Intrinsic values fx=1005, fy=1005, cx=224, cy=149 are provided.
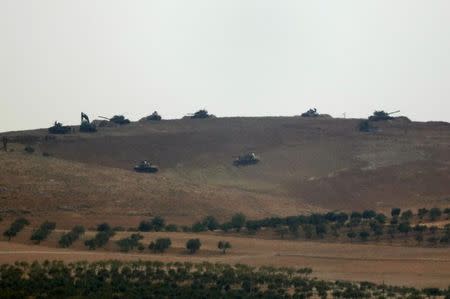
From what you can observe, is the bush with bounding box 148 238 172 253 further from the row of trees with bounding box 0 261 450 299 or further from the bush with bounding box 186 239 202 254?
the row of trees with bounding box 0 261 450 299

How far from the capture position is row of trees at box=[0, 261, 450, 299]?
114 ft

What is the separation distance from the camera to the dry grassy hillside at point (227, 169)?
73.6 metres

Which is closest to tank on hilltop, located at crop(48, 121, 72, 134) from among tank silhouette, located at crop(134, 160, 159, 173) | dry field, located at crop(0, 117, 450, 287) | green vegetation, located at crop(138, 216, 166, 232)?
dry field, located at crop(0, 117, 450, 287)

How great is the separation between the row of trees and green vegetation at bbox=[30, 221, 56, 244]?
10.9 meters

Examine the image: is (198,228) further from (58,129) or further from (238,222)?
(58,129)

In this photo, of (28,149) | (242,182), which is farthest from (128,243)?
(28,149)

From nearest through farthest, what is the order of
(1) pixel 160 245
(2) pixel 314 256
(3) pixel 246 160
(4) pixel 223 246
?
(2) pixel 314 256 → (1) pixel 160 245 → (4) pixel 223 246 → (3) pixel 246 160

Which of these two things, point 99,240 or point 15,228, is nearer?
point 99,240

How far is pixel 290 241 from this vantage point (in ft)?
187

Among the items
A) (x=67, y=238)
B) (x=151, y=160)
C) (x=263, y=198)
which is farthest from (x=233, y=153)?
(x=67, y=238)

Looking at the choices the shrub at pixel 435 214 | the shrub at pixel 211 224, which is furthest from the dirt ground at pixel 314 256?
the shrub at pixel 435 214

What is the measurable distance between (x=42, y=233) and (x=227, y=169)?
44060 millimetres

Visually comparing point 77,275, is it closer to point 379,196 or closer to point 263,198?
point 263,198

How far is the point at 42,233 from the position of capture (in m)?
54.2
